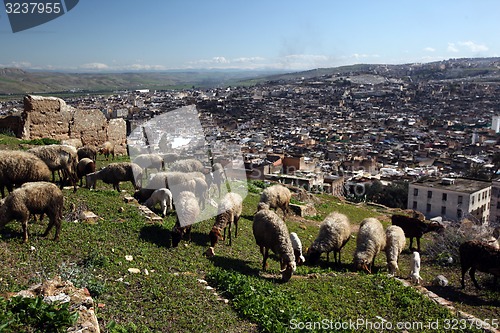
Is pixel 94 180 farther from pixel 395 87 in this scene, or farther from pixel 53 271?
pixel 395 87

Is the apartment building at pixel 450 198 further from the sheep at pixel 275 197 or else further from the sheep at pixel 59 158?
the sheep at pixel 59 158

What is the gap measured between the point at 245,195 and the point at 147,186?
5524 millimetres

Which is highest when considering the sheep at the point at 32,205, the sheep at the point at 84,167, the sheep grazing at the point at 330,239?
the sheep at the point at 32,205

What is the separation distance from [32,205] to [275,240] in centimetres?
479

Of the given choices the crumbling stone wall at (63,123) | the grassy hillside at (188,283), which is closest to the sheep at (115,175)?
the grassy hillside at (188,283)

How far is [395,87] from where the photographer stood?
17950cm

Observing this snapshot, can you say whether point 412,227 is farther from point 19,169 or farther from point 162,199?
point 19,169

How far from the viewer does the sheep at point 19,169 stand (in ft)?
30.8

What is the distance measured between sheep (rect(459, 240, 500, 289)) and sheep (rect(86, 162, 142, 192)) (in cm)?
906

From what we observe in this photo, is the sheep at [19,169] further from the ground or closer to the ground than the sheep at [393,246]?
further from the ground

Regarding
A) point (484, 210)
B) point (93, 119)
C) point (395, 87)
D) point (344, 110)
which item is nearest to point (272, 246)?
point (93, 119)

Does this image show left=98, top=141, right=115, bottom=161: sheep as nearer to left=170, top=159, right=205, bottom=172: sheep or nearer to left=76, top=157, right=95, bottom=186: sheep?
left=170, top=159, right=205, bottom=172: sheep

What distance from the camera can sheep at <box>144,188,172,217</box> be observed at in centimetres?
1149

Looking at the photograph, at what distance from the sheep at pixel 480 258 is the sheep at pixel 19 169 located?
956 centimetres
